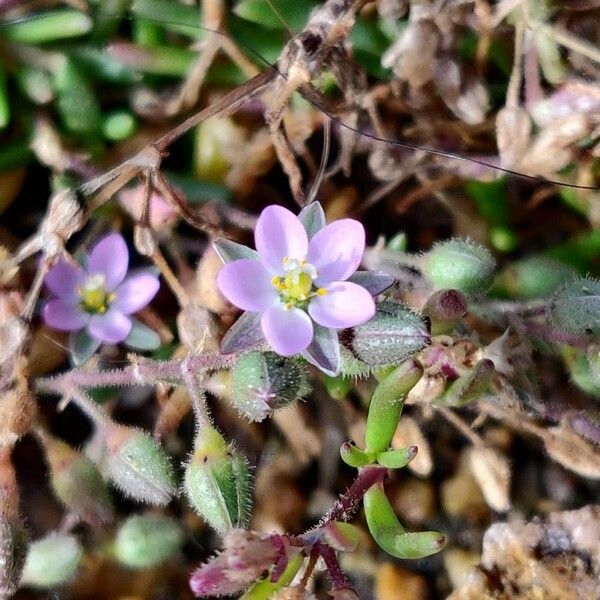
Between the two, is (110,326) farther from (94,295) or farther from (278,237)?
(278,237)

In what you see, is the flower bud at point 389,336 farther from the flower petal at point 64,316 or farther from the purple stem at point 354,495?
the flower petal at point 64,316

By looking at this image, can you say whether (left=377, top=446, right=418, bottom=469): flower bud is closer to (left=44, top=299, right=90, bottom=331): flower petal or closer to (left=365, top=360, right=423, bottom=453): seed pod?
(left=365, top=360, right=423, bottom=453): seed pod

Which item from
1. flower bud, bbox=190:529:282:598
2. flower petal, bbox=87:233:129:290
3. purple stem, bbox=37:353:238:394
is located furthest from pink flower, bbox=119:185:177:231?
flower bud, bbox=190:529:282:598

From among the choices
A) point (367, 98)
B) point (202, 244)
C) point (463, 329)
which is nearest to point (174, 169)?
point (202, 244)

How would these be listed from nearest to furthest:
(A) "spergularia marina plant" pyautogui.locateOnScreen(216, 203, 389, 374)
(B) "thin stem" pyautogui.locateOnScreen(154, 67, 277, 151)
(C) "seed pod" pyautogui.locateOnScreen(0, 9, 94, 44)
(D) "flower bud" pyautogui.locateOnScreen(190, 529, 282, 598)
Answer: (D) "flower bud" pyautogui.locateOnScreen(190, 529, 282, 598), (A) "spergularia marina plant" pyautogui.locateOnScreen(216, 203, 389, 374), (B) "thin stem" pyautogui.locateOnScreen(154, 67, 277, 151), (C) "seed pod" pyautogui.locateOnScreen(0, 9, 94, 44)

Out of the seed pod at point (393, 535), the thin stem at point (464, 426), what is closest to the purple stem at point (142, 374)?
the seed pod at point (393, 535)

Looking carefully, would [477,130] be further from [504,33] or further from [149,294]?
[149,294]

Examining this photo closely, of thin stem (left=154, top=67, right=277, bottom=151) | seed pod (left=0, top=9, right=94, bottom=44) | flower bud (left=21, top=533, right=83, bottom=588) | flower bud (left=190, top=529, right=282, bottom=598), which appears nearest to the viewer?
flower bud (left=190, top=529, right=282, bottom=598)
